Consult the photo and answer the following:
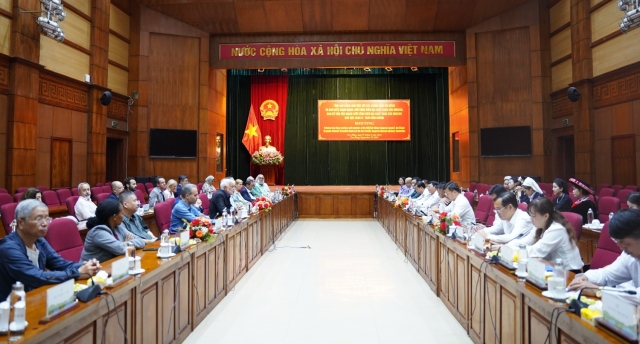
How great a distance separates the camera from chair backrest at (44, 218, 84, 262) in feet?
9.47

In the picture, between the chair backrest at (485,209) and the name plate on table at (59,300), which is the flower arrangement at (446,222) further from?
the name plate on table at (59,300)

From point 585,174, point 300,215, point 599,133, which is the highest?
point 599,133

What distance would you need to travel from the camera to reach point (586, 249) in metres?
4.42

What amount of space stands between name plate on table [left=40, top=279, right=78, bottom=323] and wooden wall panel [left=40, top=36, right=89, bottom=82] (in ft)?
24.9

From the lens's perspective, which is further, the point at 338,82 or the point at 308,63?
the point at 338,82

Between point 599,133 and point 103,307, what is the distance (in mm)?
9067

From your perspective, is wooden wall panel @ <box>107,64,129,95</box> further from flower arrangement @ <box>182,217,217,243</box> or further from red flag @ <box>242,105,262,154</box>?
flower arrangement @ <box>182,217,217,243</box>

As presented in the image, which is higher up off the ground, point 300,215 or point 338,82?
point 338,82

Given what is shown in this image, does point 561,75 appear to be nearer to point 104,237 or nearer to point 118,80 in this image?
point 104,237

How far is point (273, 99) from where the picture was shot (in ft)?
47.1

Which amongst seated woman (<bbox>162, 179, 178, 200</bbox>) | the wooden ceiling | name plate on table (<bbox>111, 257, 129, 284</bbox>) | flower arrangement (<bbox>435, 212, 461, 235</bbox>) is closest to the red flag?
the wooden ceiling

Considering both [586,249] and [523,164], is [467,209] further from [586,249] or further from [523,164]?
[523,164]

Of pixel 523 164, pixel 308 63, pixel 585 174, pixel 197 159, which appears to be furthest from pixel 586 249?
pixel 197 159

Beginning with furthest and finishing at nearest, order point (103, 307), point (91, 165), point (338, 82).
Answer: point (338, 82)
point (91, 165)
point (103, 307)
